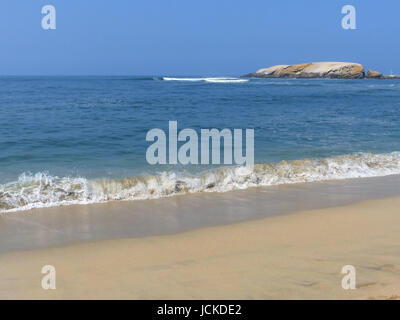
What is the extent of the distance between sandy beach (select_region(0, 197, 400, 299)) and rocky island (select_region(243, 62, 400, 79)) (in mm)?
102055

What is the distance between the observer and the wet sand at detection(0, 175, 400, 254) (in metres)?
5.35

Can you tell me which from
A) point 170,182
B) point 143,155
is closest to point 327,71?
point 143,155

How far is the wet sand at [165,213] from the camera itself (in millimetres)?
5348

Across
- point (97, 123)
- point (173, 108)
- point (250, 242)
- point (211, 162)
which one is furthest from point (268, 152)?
point (173, 108)

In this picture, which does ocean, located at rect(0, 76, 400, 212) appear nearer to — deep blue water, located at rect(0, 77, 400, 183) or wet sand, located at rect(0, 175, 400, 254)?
deep blue water, located at rect(0, 77, 400, 183)

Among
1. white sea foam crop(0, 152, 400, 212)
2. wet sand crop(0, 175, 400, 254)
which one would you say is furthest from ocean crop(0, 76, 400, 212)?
wet sand crop(0, 175, 400, 254)

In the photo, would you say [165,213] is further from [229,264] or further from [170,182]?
[229,264]

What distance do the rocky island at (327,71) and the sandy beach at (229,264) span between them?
10205 centimetres

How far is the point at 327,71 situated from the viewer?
341ft

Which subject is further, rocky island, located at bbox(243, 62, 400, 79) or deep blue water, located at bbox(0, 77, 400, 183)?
rocky island, located at bbox(243, 62, 400, 79)

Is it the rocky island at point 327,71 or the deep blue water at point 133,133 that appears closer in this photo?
the deep blue water at point 133,133

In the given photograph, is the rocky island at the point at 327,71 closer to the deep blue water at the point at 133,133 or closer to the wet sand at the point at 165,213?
the deep blue water at the point at 133,133

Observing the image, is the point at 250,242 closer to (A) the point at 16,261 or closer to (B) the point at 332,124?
(A) the point at 16,261

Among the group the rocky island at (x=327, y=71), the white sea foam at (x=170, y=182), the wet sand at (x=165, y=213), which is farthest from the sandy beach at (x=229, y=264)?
the rocky island at (x=327, y=71)
